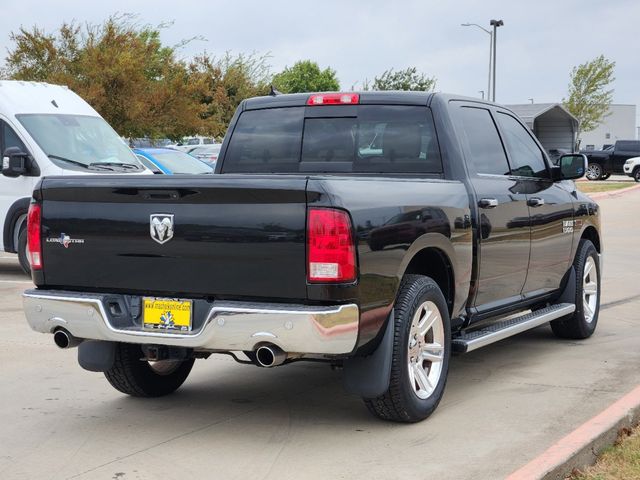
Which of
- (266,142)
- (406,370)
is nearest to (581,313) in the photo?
(266,142)

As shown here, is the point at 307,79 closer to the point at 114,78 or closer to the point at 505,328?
the point at 114,78

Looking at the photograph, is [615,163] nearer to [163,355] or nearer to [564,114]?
[564,114]

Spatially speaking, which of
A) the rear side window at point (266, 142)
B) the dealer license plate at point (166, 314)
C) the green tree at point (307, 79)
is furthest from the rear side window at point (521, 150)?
the green tree at point (307, 79)

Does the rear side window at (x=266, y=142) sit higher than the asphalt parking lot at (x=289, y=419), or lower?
higher

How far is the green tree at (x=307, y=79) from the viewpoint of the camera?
87562 mm

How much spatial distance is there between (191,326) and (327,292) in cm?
81

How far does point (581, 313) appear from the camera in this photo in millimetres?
9117

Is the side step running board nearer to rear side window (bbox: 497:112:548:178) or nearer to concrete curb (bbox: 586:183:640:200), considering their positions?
rear side window (bbox: 497:112:548:178)

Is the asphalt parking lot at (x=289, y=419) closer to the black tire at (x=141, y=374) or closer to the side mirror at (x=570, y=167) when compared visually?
the black tire at (x=141, y=374)

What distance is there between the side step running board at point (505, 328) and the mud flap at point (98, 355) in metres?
2.13

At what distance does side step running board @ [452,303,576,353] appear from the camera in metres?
6.92

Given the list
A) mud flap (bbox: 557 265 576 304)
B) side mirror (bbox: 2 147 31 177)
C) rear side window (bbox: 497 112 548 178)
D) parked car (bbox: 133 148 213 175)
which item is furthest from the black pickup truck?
parked car (bbox: 133 148 213 175)

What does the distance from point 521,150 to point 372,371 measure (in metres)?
3.24

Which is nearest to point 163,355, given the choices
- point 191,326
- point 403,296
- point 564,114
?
point 191,326
